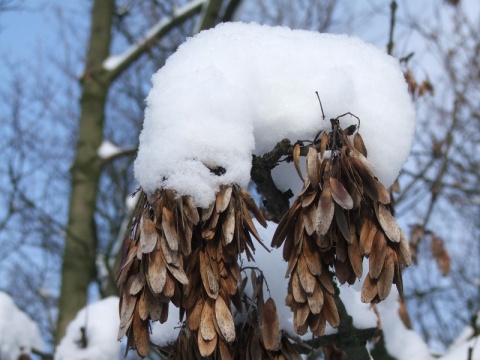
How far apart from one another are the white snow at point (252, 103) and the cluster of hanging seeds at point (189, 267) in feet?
0.11

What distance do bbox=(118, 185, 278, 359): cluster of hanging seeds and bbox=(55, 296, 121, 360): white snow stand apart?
1.31 meters

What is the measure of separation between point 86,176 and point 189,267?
4046 millimetres

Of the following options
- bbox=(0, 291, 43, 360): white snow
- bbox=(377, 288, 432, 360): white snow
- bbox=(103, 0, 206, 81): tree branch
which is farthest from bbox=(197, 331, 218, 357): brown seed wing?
bbox=(103, 0, 206, 81): tree branch

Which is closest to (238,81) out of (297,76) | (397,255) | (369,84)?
(297,76)

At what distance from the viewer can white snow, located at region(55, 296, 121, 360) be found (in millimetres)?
2135

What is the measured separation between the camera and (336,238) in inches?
34.6

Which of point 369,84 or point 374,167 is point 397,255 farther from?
point 369,84

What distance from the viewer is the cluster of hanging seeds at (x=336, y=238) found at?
2.85 feet

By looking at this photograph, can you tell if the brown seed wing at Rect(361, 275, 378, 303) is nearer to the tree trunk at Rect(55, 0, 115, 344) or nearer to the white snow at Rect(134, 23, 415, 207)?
the white snow at Rect(134, 23, 415, 207)

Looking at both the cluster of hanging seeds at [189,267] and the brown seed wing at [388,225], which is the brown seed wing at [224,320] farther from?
the brown seed wing at [388,225]

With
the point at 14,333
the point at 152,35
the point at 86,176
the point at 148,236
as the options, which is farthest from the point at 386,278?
the point at 86,176

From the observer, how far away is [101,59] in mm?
5148

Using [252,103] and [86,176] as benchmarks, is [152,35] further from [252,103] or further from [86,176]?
[252,103]

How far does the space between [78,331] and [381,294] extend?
1.68m
